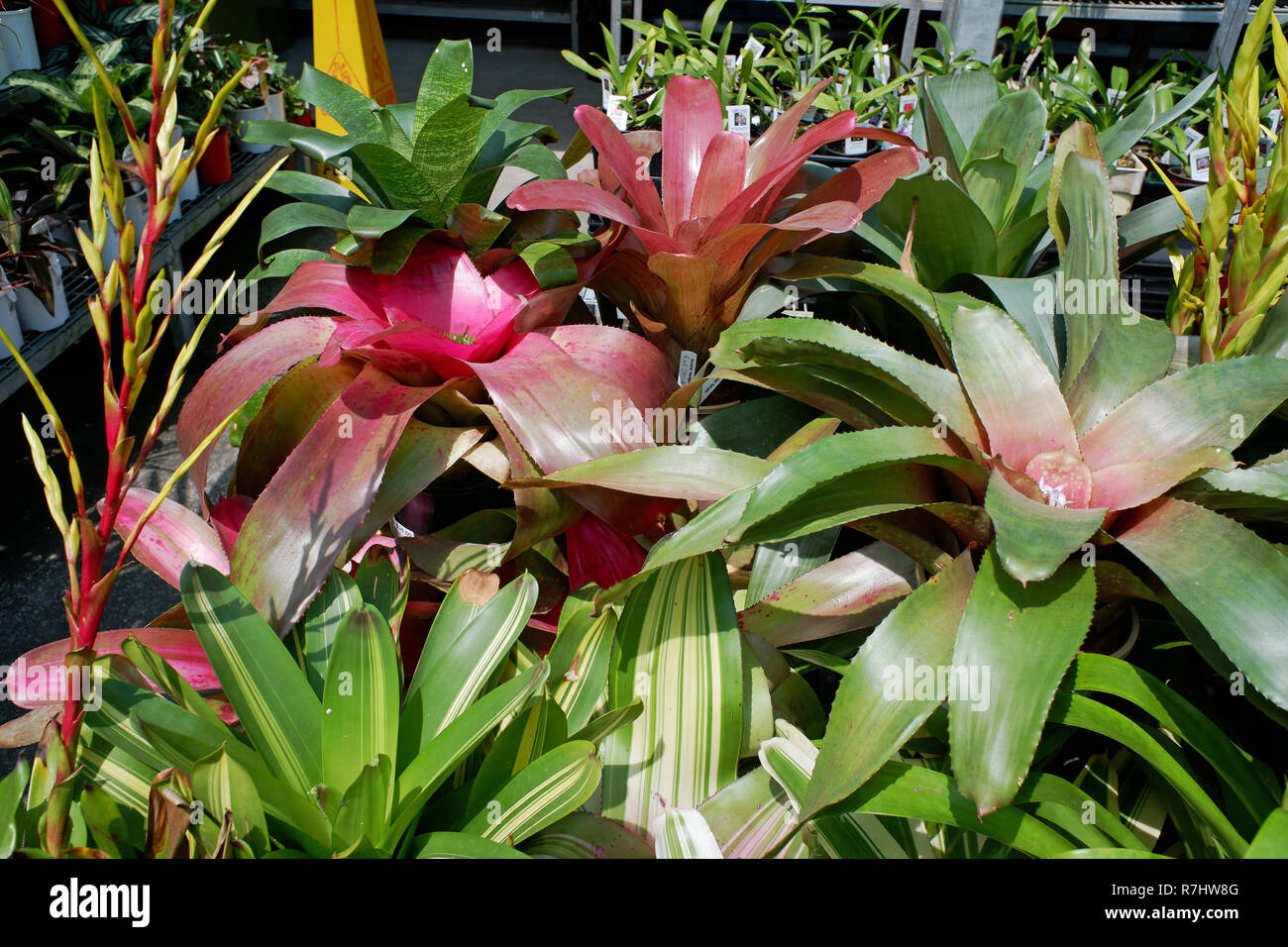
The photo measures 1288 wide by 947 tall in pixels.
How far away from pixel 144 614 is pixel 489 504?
127 centimetres

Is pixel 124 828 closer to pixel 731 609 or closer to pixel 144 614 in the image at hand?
pixel 731 609

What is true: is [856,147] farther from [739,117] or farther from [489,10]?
[489,10]

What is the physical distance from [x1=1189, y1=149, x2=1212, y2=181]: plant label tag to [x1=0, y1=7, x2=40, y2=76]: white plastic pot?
297 centimetres

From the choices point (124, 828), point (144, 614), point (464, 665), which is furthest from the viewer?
point (144, 614)

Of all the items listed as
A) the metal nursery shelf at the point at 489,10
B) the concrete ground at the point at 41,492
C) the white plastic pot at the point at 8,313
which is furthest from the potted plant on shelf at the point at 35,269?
the metal nursery shelf at the point at 489,10

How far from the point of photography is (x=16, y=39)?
254 cm

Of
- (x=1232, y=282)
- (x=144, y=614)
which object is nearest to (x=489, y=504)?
(x=1232, y=282)

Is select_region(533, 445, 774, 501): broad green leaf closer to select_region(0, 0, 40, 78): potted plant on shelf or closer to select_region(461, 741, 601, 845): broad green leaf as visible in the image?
select_region(461, 741, 601, 845): broad green leaf

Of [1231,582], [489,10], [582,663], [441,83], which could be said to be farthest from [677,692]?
[489,10]

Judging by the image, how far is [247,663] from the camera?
0.71 metres

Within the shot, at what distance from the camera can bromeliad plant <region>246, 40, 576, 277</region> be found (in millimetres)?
962

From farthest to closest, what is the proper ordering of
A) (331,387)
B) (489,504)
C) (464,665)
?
(489,504) < (331,387) < (464,665)

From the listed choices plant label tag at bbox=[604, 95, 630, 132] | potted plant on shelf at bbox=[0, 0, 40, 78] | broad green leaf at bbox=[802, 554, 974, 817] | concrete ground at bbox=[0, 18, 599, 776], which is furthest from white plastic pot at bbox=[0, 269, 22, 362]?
broad green leaf at bbox=[802, 554, 974, 817]

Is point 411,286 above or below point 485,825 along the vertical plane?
above
